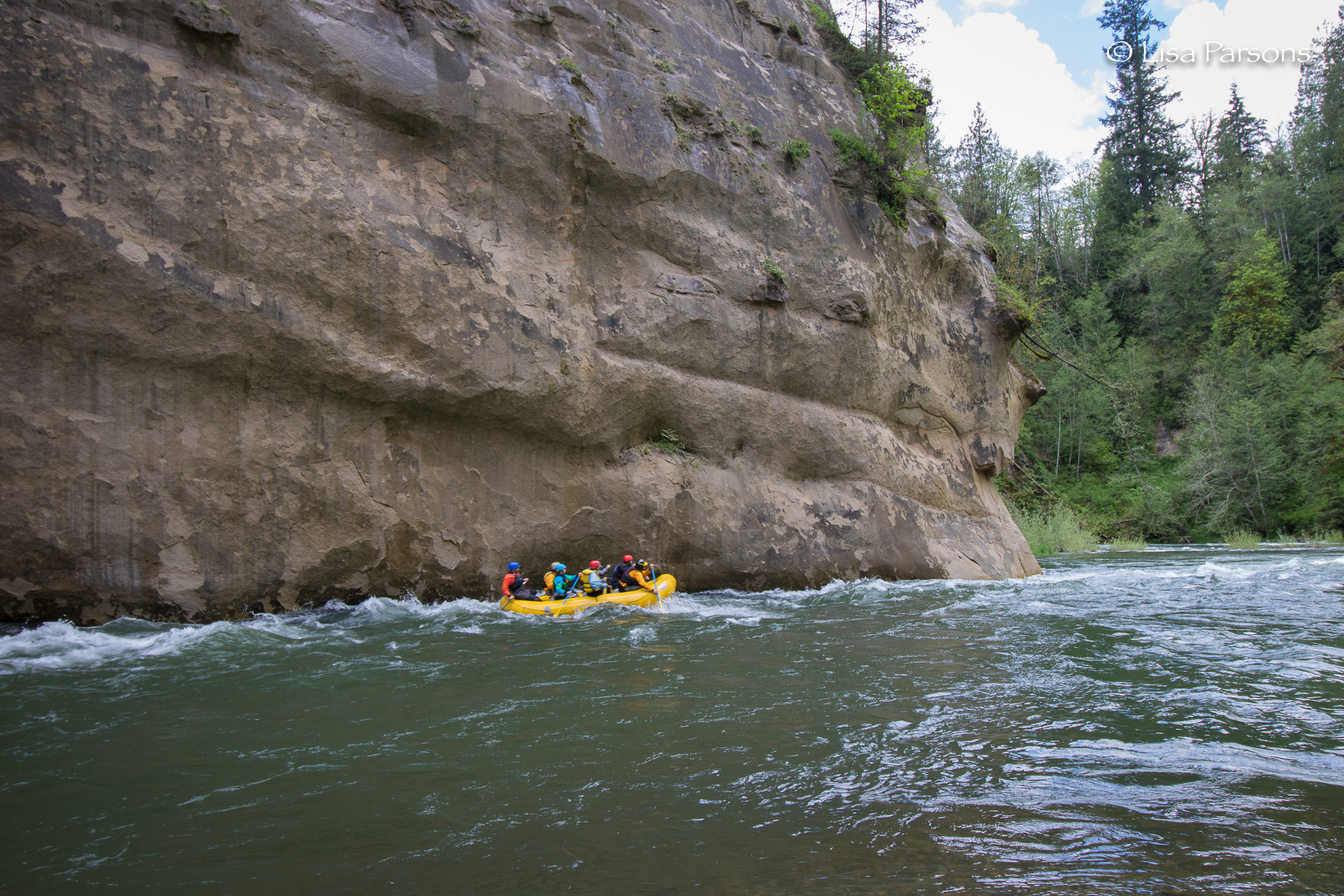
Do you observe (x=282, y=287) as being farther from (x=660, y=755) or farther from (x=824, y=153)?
(x=824, y=153)

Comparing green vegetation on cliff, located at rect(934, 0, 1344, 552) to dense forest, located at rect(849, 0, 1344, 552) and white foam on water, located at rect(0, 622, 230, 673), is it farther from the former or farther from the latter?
white foam on water, located at rect(0, 622, 230, 673)

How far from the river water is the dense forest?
65.7 feet

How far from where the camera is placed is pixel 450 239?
31.8 feet

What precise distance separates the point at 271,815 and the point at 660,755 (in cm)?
189

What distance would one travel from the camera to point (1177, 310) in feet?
122

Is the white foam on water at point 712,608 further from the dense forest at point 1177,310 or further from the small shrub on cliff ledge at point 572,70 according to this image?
the dense forest at point 1177,310

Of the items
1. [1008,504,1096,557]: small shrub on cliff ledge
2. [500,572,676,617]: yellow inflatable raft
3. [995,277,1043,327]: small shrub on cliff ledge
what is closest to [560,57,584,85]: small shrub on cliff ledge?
[500,572,676,617]: yellow inflatable raft

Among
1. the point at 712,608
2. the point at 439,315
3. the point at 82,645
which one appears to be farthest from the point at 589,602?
the point at 82,645

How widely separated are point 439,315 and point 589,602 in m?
4.10

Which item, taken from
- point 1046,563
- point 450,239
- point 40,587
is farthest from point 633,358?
point 1046,563

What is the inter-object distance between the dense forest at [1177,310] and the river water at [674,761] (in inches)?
789

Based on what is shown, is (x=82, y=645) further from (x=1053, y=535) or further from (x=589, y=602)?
(x=1053, y=535)

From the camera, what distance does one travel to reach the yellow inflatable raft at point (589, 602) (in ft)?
30.3

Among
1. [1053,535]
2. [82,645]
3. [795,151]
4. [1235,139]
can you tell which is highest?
[1235,139]
